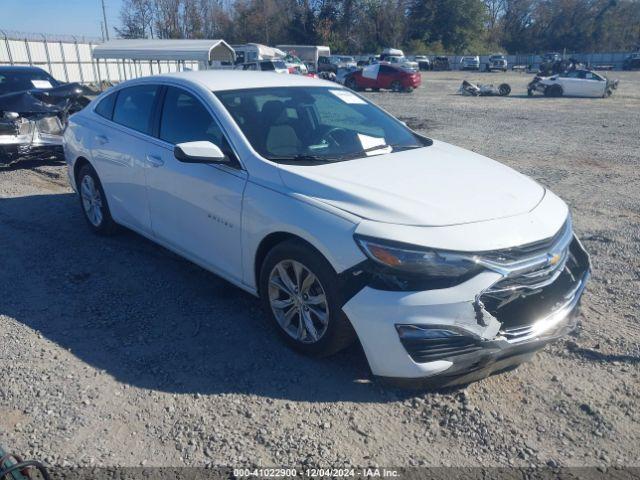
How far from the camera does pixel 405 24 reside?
3209 inches

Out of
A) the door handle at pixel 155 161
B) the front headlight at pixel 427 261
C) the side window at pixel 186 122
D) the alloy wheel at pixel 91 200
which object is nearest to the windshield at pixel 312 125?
the side window at pixel 186 122

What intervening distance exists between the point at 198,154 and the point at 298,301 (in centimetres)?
117

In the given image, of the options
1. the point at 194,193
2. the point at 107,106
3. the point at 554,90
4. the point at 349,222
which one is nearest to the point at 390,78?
the point at 554,90

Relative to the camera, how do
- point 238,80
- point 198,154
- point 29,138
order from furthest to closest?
point 29,138 < point 238,80 < point 198,154

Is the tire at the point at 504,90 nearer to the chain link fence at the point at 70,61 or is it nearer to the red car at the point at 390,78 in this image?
the red car at the point at 390,78

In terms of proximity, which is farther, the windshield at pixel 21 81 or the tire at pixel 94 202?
the windshield at pixel 21 81

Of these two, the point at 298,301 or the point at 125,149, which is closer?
the point at 298,301

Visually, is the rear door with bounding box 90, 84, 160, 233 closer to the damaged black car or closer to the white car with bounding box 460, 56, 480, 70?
the damaged black car

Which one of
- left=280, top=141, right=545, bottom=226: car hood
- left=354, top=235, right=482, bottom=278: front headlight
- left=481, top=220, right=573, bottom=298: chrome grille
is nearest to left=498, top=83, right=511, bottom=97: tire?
left=280, top=141, right=545, bottom=226: car hood

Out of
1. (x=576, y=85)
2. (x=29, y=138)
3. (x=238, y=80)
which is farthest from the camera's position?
(x=576, y=85)

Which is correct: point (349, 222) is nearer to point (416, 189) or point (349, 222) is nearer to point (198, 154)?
point (416, 189)

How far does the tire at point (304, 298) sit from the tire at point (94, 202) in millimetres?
2534

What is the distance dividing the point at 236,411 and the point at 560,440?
1.69m

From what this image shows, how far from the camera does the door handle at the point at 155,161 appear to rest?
4.40 metres
